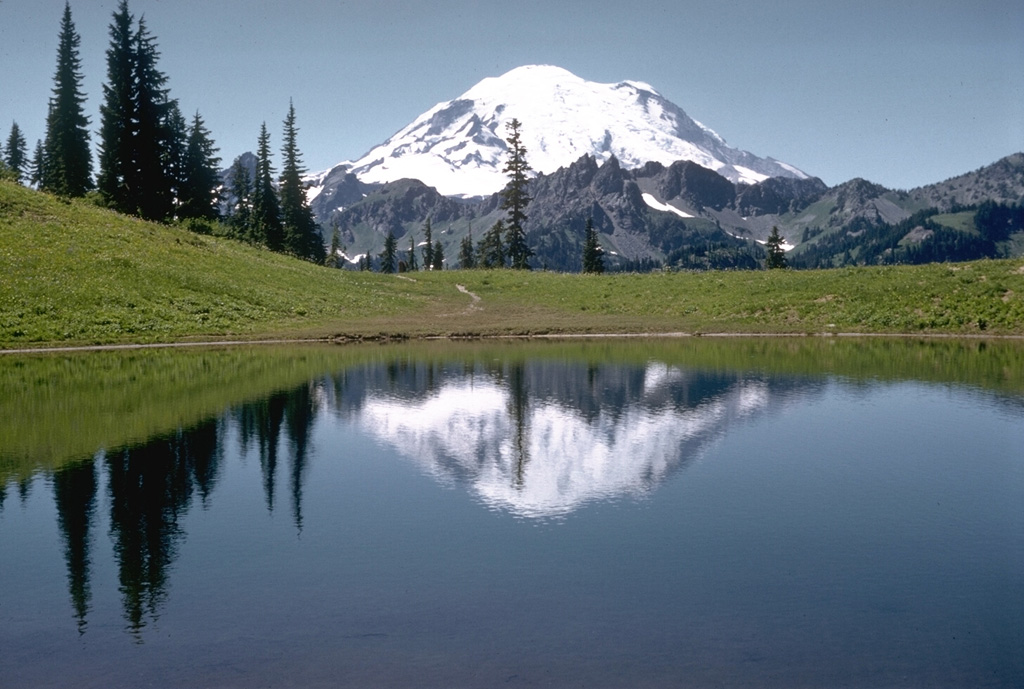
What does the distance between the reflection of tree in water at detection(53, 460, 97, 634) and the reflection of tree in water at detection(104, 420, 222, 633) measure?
44 centimetres

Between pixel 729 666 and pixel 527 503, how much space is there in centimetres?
716

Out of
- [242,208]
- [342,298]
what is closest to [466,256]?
[242,208]

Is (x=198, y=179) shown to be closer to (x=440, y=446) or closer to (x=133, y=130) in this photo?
(x=133, y=130)

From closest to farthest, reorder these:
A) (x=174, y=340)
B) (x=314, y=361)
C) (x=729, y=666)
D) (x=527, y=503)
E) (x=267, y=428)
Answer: (x=729, y=666) → (x=527, y=503) → (x=267, y=428) → (x=314, y=361) → (x=174, y=340)

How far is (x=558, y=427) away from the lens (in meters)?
23.4

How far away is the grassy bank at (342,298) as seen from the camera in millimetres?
51312

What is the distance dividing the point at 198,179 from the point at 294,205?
15.7m

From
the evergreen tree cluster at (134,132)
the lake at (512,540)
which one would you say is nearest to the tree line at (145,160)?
the evergreen tree cluster at (134,132)

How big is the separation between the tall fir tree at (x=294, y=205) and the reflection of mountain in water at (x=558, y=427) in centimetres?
8906

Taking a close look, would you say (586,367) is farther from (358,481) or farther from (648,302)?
(648,302)

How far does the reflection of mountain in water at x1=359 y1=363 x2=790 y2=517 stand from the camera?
17328 millimetres

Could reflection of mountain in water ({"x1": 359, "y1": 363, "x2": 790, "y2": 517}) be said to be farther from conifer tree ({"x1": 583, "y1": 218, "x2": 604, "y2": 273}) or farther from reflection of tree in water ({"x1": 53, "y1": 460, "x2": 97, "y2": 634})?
conifer tree ({"x1": 583, "y1": 218, "x2": 604, "y2": 273})

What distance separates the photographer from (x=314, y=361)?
133ft

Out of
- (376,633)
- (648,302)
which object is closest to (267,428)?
(376,633)
